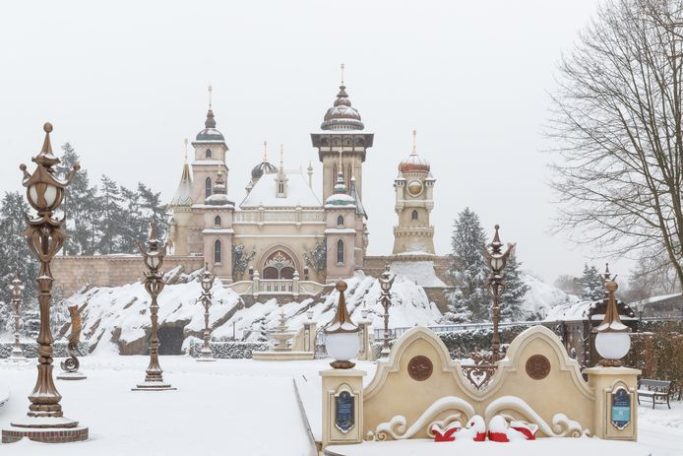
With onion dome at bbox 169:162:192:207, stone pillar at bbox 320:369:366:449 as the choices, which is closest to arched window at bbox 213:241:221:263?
onion dome at bbox 169:162:192:207

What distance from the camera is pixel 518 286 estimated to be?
58906mm

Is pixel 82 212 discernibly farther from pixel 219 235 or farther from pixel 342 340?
pixel 342 340

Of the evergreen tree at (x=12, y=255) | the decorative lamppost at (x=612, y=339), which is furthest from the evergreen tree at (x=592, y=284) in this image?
the decorative lamppost at (x=612, y=339)

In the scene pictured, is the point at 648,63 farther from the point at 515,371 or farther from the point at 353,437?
the point at 353,437

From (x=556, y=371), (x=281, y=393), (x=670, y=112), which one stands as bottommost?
(x=281, y=393)

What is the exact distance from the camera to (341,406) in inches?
401

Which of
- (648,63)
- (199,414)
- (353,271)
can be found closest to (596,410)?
(199,414)

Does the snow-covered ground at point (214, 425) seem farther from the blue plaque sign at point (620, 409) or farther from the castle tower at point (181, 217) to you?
the castle tower at point (181, 217)

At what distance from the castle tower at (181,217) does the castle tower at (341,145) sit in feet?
41.0

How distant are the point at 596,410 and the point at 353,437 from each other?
10.4 feet

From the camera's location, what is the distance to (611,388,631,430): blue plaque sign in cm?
1100

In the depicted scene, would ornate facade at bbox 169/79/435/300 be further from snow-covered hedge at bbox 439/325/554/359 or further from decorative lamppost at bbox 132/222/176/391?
decorative lamppost at bbox 132/222/176/391

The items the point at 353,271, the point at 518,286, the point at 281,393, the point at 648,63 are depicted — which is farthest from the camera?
the point at 353,271

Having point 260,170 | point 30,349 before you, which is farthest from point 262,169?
point 30,349
